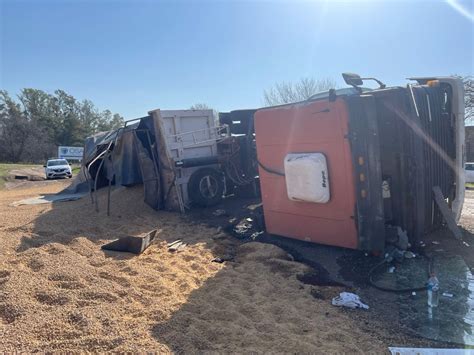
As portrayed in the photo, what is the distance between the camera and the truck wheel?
28.3 feet

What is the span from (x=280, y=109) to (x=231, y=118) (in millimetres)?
4982

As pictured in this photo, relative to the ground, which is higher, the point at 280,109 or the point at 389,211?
the point at 280,109

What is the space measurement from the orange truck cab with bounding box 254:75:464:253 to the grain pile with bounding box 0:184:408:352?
0.88m

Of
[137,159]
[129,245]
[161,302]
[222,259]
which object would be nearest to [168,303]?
[161,302]

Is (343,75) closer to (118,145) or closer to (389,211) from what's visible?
(389,211)

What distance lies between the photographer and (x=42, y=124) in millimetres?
49094

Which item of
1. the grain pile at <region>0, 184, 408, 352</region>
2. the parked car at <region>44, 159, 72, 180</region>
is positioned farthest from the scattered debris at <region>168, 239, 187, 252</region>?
the parked car at <region>44, 159, 72, 180</region>

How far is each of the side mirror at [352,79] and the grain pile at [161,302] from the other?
95.5 inches

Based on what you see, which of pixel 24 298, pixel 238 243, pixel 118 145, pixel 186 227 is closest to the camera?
pixel 24 298

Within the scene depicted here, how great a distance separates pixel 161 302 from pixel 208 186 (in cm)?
545

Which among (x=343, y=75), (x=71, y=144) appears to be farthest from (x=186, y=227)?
(x=71, y=144)

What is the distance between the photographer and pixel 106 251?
5.24 meters

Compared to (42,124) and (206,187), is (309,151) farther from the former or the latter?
(42,124)

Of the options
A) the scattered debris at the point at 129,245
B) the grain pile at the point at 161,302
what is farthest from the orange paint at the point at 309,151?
the scattered debris at the point at 129,245
